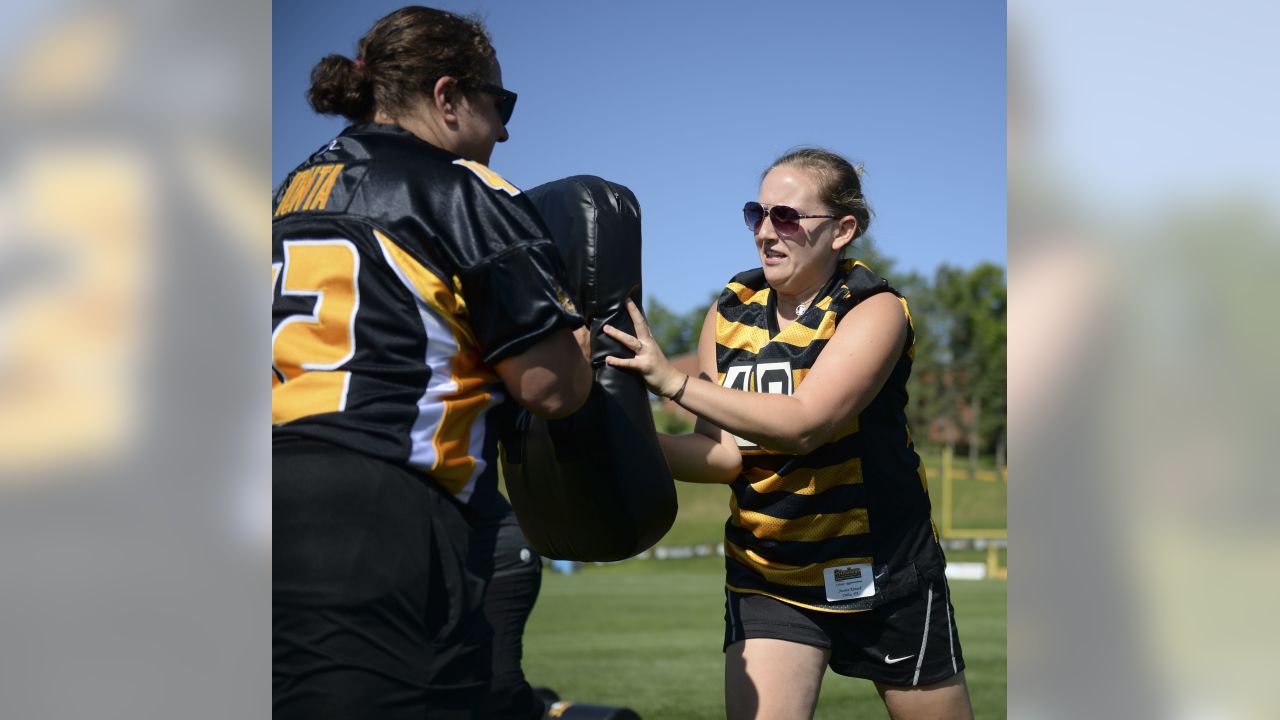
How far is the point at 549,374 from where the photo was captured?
74.8 inches

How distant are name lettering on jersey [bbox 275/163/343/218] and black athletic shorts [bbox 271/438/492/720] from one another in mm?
424

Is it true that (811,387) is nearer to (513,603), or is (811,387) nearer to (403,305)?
(403,305)

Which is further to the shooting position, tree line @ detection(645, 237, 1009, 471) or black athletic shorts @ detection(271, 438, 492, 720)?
tree line @ detection(645, 237, 1009, 471)

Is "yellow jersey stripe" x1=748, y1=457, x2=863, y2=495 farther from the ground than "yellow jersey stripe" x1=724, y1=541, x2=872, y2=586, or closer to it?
farther from the ground

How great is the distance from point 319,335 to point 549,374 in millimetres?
390

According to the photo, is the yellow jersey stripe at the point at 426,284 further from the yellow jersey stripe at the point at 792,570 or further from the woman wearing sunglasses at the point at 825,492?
the yellow jersey stripe at the point at 792,570

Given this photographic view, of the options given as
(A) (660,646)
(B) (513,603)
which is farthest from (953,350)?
(B) (513,603)

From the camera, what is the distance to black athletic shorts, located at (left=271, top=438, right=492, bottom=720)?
67.9 inches
